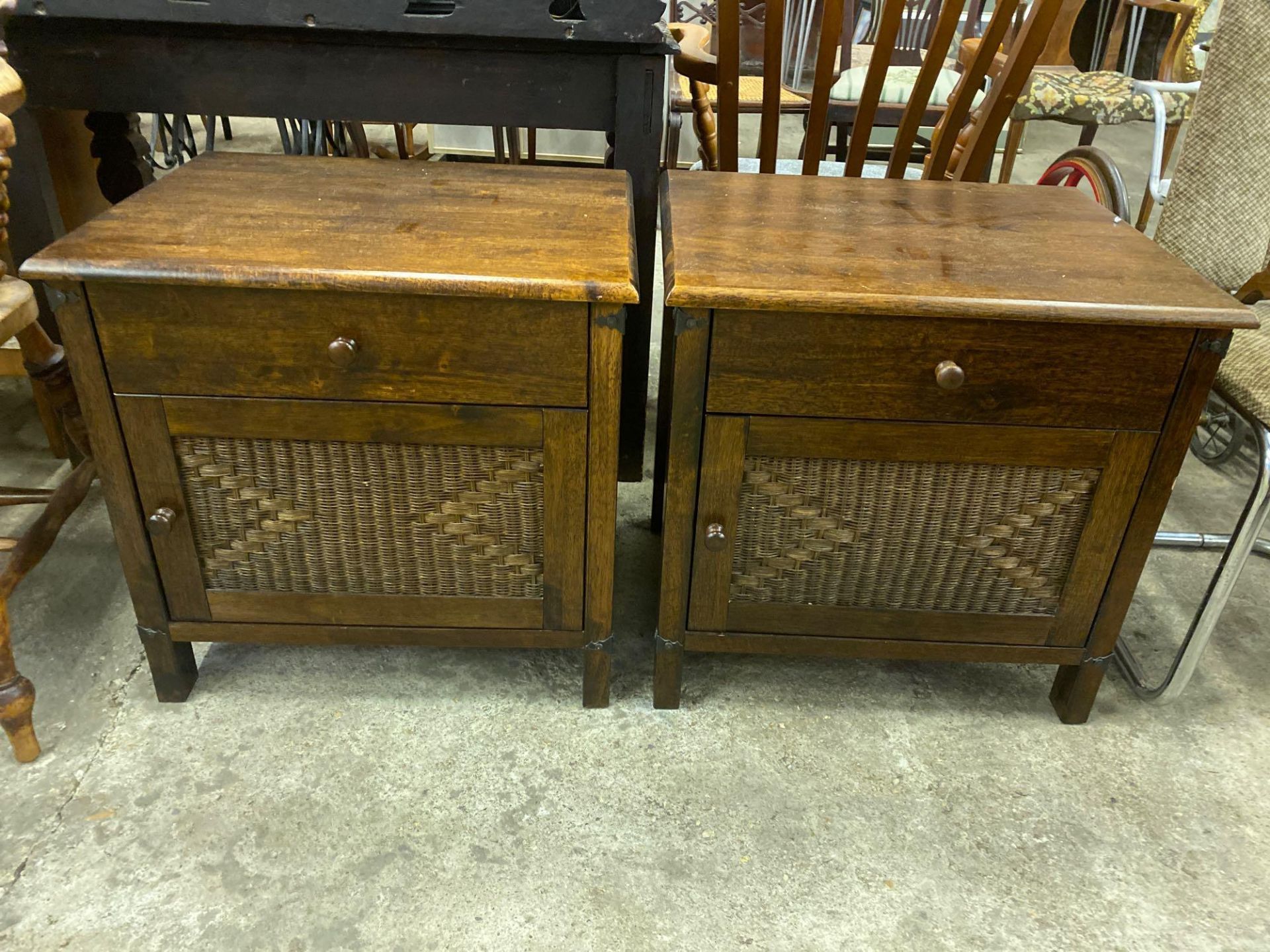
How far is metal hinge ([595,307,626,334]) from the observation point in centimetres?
102

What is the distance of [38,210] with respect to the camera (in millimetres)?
1525

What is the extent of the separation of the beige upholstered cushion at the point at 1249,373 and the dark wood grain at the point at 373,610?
3.19 feet

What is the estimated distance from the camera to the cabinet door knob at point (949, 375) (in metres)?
1.02

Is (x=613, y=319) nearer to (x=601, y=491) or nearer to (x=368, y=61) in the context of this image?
(x=601, y=491)

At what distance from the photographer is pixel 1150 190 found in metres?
2.18

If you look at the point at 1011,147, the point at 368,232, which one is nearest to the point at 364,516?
the point at 368,232

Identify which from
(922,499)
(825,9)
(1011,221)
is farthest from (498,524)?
(825,9)

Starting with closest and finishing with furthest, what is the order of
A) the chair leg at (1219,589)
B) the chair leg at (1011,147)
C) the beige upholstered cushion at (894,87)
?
the chair leg at (1219,589) → the chair leg at (1011,147) → the beige upholstered cushion at (894,87)

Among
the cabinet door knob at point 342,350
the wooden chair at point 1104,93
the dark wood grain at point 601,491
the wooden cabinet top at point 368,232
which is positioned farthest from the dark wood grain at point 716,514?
the wooden chair at point 1104,93

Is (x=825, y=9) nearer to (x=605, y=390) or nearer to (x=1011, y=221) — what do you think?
(x=1011, y=221)

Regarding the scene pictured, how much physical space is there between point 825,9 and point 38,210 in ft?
4.26

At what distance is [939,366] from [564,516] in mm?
478

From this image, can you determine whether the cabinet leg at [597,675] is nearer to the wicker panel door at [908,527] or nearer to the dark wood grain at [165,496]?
the wicker panel door at [908,527]

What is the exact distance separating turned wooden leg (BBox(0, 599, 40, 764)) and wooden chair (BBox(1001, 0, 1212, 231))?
2.76 meters
